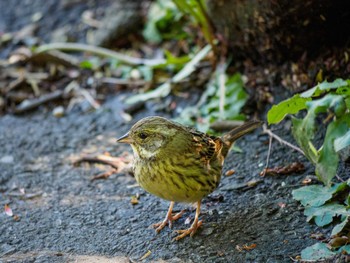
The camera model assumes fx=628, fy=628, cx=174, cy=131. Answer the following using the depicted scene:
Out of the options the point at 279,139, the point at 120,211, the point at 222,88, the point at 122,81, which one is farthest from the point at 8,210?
the point at 122,81

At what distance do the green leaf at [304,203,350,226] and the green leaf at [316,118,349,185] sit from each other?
1.17ft

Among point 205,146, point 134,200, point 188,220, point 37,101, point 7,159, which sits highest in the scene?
point 37,101

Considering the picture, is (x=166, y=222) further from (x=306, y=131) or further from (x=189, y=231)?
(x=306, y=131)

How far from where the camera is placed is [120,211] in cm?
516

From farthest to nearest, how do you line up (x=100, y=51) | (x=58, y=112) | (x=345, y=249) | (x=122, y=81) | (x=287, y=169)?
1. (x=100, y=51)
2. (x=122, y=81)
3. (x=58, y=112)
4. (x=287, y=169)
5. (x=345, y=249)

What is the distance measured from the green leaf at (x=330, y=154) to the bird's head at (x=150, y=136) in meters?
1.24

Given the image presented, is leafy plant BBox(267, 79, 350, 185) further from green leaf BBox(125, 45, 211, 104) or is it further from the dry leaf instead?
green leaf BBox(125, 45, 211, 104)

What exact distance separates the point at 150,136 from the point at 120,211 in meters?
0.74

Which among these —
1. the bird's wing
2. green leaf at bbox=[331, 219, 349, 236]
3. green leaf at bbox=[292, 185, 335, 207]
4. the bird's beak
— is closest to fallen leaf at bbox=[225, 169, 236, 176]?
the bird's wing

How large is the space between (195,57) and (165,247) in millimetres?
3120

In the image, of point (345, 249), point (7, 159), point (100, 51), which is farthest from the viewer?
point (100, 51)

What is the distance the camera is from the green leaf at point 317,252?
4.00 m

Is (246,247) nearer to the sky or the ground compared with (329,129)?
nearer to the ground

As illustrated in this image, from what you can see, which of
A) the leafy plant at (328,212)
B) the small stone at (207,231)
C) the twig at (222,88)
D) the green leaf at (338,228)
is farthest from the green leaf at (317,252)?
the twig at (222,88)
